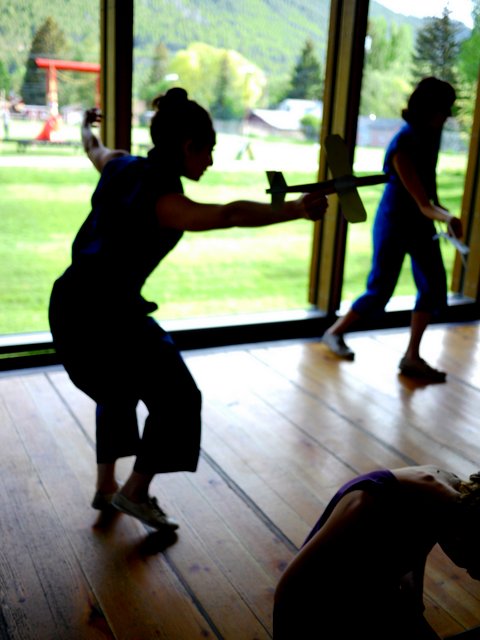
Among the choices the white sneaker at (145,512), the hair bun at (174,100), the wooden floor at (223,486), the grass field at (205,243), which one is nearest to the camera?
the wooden floor at (223,486)

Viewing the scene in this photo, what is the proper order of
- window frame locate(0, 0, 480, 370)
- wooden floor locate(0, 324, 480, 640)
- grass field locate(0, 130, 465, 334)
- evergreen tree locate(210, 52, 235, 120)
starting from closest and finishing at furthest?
1. wooden floor locate(0, 324, 480, 640)
2. window frame locate(0, 0, 480, 370)
3. grass field locate(0, 130, 465, 334)
4. evergreen tree locate(210, 52, 235, 120)

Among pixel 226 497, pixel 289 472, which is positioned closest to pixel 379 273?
pixel 289 472

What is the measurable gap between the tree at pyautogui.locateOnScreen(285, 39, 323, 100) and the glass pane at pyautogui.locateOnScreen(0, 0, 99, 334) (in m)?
1.11

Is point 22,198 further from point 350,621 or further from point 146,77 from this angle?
point 350,621

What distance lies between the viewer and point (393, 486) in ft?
4.28

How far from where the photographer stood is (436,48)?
14.6ft

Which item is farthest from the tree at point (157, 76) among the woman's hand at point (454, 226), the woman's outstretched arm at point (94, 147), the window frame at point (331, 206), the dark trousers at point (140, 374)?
the dark trousers at point (140, 374)

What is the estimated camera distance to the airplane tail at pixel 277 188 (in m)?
1.84

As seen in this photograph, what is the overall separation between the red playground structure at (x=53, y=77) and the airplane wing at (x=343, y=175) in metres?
1.99

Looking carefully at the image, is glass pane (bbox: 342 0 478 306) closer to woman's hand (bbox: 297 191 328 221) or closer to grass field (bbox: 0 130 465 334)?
grass field (bbox: 0 130 465 334)

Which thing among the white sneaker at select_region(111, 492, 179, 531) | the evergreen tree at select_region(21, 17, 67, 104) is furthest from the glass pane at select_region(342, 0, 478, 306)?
the white sneaker at select_region(111, 492, 179, 531)

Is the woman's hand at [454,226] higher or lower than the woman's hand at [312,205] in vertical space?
lower

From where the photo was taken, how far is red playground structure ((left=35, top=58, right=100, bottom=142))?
11.5 feet

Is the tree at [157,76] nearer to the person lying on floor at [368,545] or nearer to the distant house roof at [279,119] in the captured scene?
the distant house roof at [279,119]
